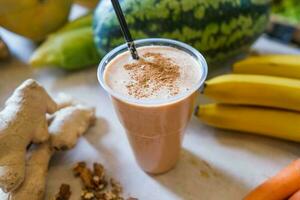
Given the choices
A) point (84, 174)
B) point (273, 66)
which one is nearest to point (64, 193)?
point (84, 174)

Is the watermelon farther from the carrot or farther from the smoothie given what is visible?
the carrot

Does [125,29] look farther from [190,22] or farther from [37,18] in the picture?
[37,18]

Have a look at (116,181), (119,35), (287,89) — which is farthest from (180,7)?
(116,181)

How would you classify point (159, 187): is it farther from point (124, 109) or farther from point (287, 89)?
point (287, 89)

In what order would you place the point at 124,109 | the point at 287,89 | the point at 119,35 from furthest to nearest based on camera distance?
the point at 119,35 < the point at 287,89 < the point at 124,109

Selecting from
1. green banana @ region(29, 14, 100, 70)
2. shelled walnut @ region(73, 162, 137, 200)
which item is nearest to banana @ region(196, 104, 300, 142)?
shelled walnut @ region(73, 162, 137, 200)

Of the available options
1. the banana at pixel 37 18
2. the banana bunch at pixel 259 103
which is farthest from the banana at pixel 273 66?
the banana at pixel 37 18

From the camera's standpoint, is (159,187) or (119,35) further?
(119,35)
